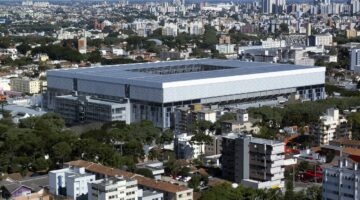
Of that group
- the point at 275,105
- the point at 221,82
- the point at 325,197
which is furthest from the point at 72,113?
the point at 325,197

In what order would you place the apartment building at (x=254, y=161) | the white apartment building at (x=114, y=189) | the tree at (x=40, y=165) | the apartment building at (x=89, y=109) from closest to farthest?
the white apartment building at (x=114, y=189) → the apartment building at (x=254, y=161) → the tree at (x=40, y=165) → the apartment building at (x=89, y=109)

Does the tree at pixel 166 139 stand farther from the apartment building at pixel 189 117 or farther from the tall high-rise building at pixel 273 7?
the tall high-rise building at pixel 273 7

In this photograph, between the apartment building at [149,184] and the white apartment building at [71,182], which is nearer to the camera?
the apartment building at [149,184]

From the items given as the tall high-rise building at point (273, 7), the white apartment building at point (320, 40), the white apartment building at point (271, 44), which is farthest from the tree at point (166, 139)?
the tall high-rise building at point (273, 7)

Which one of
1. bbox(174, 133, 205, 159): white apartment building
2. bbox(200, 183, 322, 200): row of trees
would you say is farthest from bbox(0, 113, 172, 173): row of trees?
bbox(200, 183, 322, 200): row of trees

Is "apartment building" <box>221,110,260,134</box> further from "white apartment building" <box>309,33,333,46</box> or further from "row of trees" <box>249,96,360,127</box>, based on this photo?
"white apartment building" <box>309,33,333,46</box>

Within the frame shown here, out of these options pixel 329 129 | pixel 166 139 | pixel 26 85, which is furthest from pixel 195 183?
pixel 26 85

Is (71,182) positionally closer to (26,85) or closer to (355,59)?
(26,85)

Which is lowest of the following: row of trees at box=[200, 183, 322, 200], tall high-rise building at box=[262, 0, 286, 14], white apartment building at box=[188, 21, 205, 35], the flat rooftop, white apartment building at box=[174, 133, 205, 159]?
white apartment building at box=[174, 133, 205, 159]
